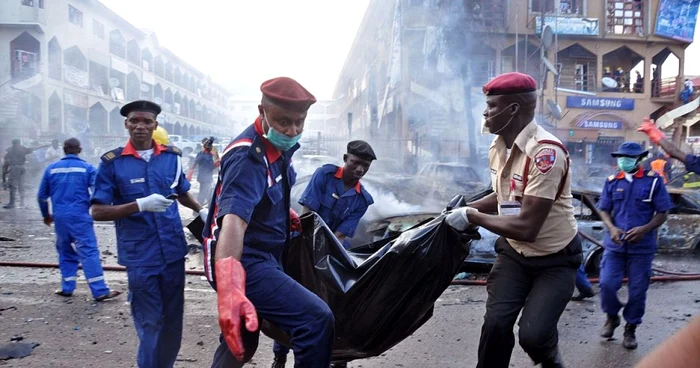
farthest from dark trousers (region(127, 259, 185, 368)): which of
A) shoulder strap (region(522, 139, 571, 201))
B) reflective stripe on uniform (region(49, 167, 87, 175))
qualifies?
reflective stripe on uniform (region(49, 167, 87, 175))

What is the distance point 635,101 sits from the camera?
26.4 metres

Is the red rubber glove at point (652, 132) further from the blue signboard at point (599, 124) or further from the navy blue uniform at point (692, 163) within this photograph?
the blue signboard at point (599, 124)

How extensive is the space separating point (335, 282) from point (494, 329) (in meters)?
0.83

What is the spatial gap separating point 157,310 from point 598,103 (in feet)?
88.4

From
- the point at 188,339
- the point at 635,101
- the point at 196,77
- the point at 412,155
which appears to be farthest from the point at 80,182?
the point at 196,77

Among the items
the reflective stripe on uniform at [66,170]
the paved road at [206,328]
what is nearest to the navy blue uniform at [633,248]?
the paved road at [206,328]

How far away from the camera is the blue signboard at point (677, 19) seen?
26.5 meters

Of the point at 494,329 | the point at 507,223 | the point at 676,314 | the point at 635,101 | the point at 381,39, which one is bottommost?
the point at 676,314

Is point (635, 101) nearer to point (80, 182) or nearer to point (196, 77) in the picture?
point (80, 182)

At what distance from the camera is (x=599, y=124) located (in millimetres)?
26000

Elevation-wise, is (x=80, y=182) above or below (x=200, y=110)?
below

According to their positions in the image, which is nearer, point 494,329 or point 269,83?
point 269,83

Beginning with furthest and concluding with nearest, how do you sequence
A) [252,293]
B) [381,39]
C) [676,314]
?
[381,39], [676,314], [252,293]

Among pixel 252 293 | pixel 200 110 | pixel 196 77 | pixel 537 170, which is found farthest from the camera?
pixel 200 110
